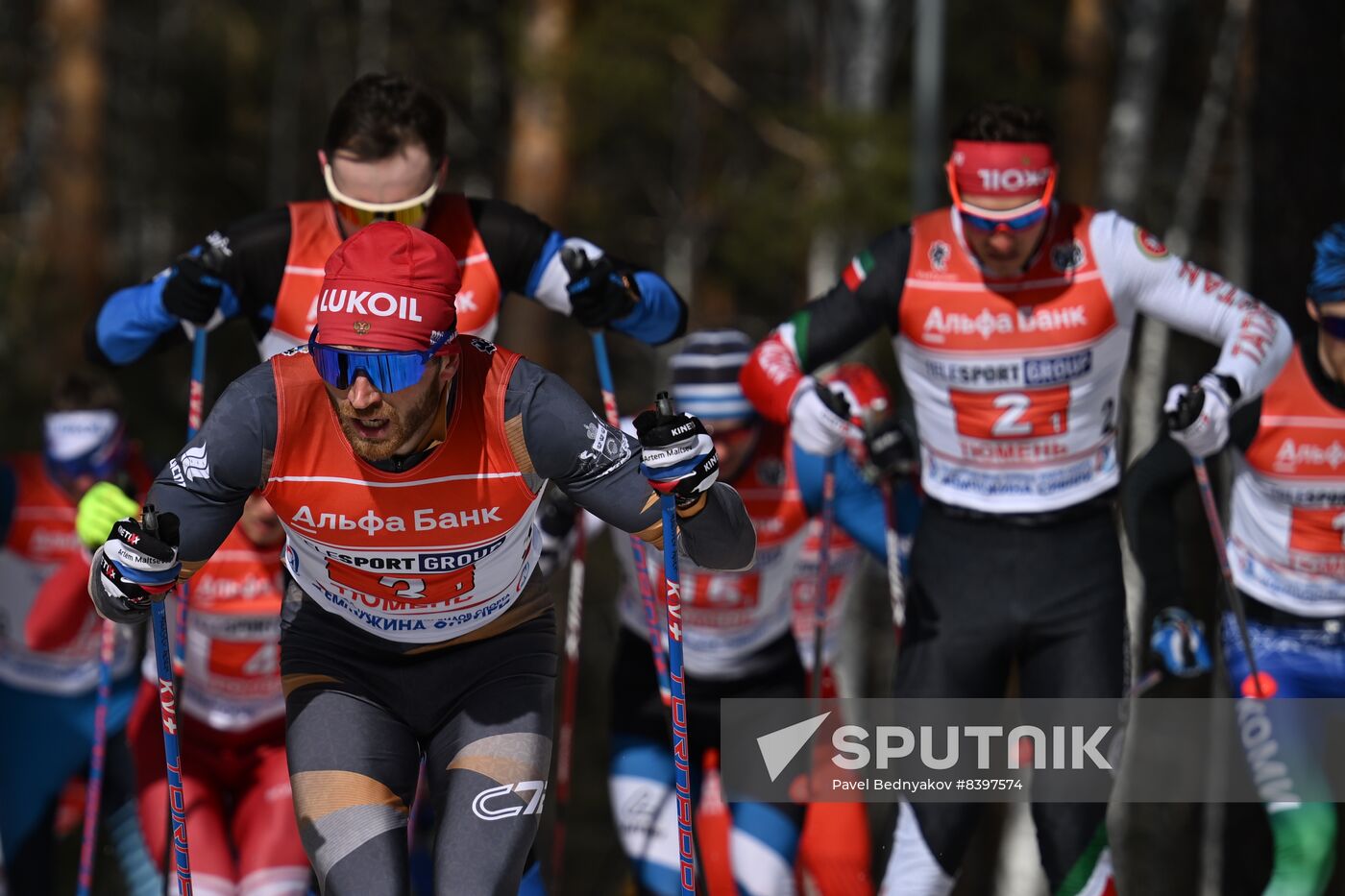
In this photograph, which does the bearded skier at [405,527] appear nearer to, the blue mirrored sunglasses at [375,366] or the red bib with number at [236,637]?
the blue mirrored sunglasses at [375,366]

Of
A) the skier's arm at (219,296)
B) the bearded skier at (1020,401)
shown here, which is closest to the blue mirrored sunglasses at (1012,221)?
the bearded skier at (1020,401)

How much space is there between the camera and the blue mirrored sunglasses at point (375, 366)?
4.00 meters

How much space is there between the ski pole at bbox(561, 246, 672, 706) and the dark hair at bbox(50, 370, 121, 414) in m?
2.00

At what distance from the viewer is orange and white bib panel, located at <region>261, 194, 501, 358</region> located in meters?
5.43

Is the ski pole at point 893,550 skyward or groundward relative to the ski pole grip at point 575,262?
groundward

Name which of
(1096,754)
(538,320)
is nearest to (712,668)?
(1096,754)

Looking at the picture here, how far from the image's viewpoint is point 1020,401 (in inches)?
216

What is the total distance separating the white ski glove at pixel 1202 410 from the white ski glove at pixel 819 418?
97 cm

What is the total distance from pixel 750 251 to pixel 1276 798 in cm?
1225

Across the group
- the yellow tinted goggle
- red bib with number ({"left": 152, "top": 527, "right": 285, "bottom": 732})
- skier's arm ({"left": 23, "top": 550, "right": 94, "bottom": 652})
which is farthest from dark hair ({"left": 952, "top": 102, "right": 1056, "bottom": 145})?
skier's arm ({"left": 23, "top": 550, "right": 94, "bottom": 652})

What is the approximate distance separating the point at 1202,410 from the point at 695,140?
619 inches

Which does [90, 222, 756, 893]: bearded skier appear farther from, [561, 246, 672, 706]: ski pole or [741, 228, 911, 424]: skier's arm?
[741, 228, 911, 424]: skier's arm

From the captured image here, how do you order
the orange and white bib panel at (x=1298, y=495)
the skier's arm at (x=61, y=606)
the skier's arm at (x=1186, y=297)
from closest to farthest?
1. the skier's arm at (x=1186, y=297)
2. the orange and white bib panel at (x=1298, y=495)
3. the skier's arm at (x=61, y=606)

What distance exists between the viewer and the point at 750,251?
17562 millimetres
